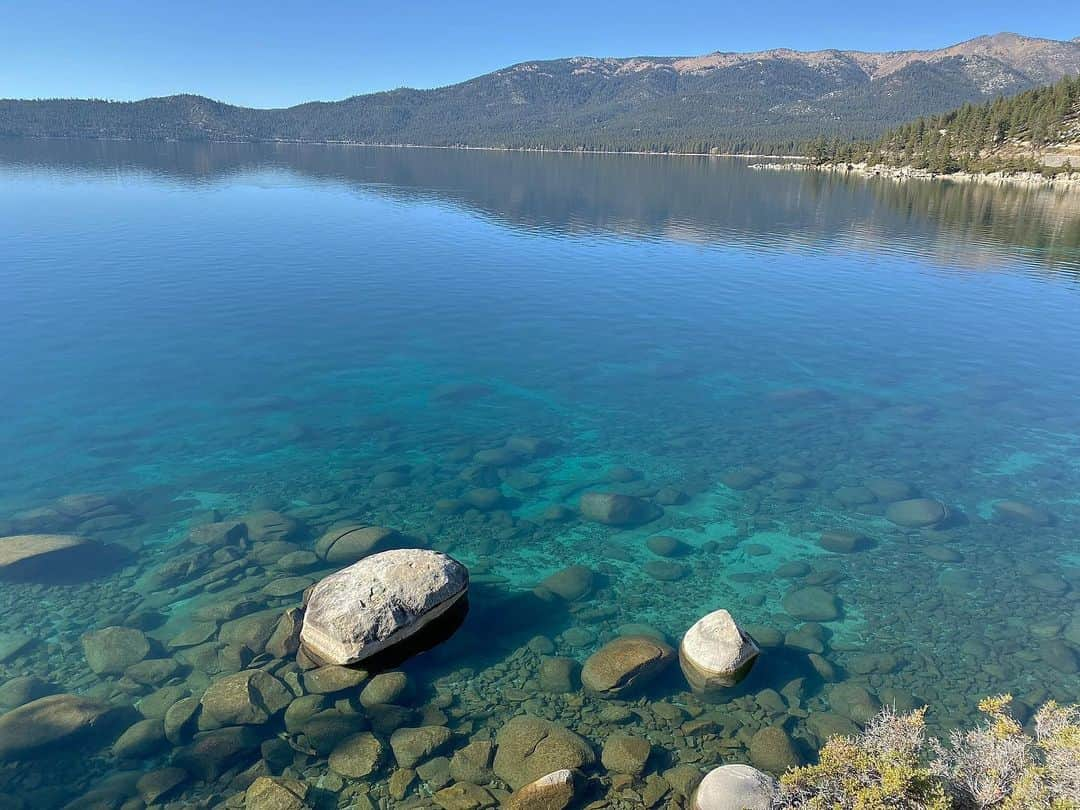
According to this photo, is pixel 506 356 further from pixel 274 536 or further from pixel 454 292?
pixel 274 536

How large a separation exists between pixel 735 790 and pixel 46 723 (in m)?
14.8

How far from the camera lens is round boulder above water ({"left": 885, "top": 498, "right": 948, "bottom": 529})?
906 inches

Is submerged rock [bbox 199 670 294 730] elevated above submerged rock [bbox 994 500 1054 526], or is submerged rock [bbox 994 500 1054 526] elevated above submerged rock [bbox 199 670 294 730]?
submerged rock [bbox 199 670 294 730]

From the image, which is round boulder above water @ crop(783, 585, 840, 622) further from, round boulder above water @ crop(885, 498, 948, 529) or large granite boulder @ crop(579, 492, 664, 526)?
round boulder above water @ crop(885, 498, 948, 529)

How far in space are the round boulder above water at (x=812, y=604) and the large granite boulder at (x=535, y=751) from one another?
8.31m

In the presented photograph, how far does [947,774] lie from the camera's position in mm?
9992

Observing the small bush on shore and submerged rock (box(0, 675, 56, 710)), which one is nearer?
the small bush on shore

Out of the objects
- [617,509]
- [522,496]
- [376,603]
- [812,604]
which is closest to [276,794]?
[376,603]

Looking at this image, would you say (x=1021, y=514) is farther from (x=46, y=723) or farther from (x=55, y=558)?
(x=55, y=558)

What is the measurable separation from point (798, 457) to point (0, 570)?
2927 centimetres

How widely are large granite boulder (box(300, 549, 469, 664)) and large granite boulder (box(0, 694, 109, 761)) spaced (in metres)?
4.72

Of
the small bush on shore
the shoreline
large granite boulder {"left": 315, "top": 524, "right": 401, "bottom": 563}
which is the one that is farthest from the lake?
the shoreline

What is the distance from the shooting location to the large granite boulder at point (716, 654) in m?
15.7

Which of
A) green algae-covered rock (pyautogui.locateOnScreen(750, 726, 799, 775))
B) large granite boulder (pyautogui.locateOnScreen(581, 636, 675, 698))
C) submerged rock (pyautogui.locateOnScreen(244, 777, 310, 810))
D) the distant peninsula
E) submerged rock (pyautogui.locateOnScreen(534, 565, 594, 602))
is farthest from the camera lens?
the distant peninsula
